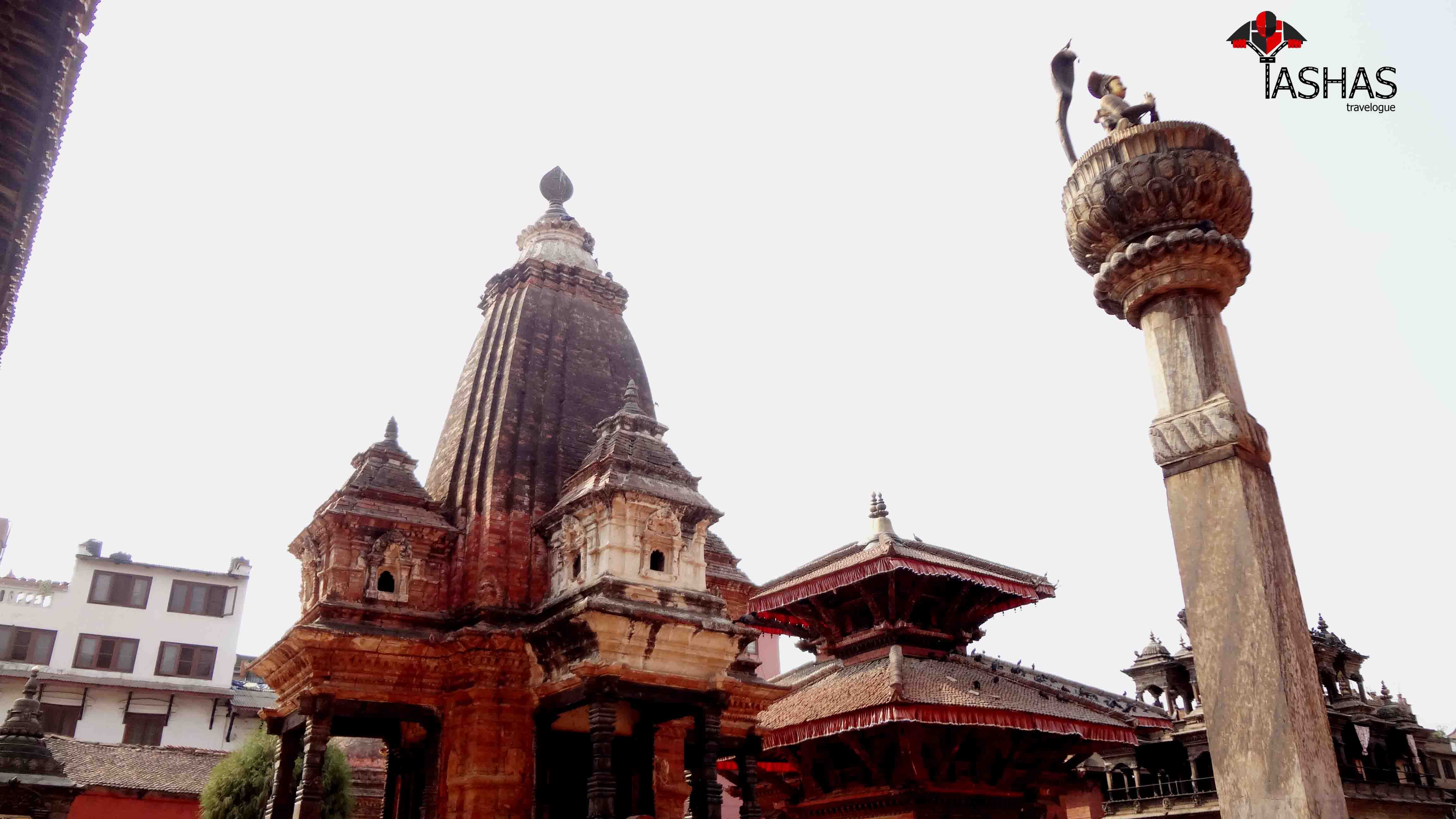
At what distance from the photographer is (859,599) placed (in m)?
21.4

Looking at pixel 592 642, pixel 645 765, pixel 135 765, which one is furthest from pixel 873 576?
pixel 135 765

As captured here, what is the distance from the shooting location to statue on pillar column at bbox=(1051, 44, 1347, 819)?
586cm

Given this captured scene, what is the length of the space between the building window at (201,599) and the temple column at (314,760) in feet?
86.6

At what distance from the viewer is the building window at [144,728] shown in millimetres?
34344

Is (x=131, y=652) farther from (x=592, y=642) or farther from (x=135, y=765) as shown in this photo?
(x=592, y=642)

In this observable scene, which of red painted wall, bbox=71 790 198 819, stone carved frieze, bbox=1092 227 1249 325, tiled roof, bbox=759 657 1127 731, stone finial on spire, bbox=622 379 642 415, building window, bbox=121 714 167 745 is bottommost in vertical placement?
red painted wall, bbox=71 790 198 819

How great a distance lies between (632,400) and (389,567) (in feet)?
15.7

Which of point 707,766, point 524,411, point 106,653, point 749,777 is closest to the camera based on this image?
point 707,766

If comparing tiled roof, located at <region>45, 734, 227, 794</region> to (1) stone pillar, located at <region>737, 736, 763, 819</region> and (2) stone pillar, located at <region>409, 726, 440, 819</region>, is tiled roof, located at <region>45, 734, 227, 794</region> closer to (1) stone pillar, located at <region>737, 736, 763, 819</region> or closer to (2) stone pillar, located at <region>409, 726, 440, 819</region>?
(2) stone pillar, located at <region>409, 726, 440, 819</region>

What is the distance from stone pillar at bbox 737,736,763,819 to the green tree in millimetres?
11909

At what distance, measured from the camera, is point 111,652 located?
35.7 metres

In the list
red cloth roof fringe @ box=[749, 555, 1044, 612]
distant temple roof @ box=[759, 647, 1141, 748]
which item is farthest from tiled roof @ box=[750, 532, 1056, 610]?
distant temple roof @ box=[759, 647, 1141, 748]

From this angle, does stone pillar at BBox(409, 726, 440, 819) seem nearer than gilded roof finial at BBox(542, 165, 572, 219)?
Yes

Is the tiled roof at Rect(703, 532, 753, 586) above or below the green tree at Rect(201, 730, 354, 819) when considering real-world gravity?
above
